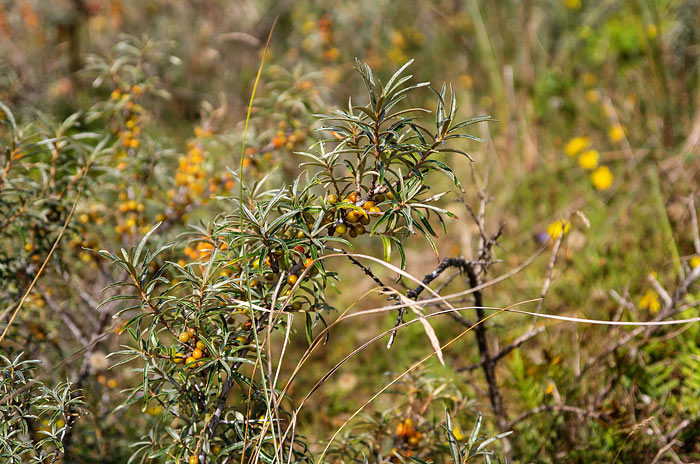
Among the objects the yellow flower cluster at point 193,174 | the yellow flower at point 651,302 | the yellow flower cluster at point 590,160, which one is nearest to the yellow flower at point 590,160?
the yellow flower cluster at point 590,160

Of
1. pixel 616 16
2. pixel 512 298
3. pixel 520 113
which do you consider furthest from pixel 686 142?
pixel 616 16

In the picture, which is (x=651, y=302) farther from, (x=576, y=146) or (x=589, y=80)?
(x=589, y=80)

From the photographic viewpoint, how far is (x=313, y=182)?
3.50ft

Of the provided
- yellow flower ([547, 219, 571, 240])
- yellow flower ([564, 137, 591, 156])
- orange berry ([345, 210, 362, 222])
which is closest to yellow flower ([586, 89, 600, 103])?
yellow flower ([564, 137, 591, 156])

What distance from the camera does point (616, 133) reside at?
3289 mm

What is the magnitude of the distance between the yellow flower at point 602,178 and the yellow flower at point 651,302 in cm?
110

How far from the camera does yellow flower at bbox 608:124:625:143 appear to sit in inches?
124

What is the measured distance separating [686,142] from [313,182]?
2.57 m

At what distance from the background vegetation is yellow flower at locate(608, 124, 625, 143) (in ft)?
0.10

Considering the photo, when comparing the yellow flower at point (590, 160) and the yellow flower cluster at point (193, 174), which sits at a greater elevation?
the yellow flower at point (590, 160)

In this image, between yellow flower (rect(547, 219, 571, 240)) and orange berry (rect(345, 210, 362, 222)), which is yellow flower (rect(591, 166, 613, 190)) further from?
orange berry (rect(345, 210, 362, 222))

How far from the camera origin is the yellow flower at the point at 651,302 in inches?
76.3

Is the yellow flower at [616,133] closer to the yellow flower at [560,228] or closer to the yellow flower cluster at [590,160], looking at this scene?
the yellow flower cluster at [590,160]

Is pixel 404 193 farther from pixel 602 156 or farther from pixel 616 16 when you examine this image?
pixel 616 16
